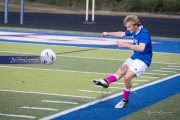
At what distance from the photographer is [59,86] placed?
1297 centimetres

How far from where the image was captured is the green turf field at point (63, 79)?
34.9 ft

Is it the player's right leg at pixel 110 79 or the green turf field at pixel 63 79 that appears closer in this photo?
the green turf field at pixel 63 79

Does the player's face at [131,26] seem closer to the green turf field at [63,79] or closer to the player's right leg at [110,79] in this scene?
the player's right leg at [110,79]

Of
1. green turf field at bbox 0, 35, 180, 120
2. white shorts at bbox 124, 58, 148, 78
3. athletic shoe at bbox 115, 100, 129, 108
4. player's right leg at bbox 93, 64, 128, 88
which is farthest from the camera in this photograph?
player's right leg at bbox 93, 64, 128, 88

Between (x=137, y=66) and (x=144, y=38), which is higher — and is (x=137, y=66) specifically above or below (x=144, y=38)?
below

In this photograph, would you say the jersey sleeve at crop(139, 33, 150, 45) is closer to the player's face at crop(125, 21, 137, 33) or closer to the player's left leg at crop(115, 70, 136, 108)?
the player's face at crop(125, 21, 137, 33)

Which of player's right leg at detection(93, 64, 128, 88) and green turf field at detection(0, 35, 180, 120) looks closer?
green turf field at detection(0, 35, 180, 120)

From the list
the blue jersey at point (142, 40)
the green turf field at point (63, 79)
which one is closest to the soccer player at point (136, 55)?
the blue jersey at point (142, 40)

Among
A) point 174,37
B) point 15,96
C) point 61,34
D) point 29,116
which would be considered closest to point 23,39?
point 61,34

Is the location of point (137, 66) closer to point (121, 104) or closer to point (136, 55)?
point (136, 55)

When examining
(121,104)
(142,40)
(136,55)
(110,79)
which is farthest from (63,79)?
(142,40)

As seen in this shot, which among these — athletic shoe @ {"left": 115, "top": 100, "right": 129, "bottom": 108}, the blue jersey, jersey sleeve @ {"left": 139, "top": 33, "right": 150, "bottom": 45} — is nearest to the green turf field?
athletic shoe @ {"left": 115, "top": 100, "right": 129, "bottom": 108}

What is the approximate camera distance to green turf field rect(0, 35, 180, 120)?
34.9ft

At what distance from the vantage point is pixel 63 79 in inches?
551
